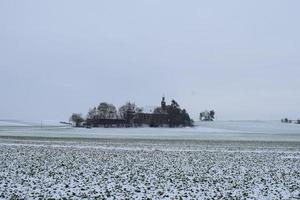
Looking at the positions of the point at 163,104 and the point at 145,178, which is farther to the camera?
the point at 163,104

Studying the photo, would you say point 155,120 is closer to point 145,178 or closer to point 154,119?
point 154,119

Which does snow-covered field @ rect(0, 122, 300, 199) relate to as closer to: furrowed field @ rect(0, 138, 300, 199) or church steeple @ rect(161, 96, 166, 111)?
furrowed field @ rect(0, 138, 300, 199)

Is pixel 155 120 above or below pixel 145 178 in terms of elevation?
above

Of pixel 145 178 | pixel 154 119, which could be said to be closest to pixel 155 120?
pixel 154 119

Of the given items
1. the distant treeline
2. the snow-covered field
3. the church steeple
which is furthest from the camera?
the church steeple

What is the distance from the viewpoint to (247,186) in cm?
1781

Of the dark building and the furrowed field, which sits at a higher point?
the dark building

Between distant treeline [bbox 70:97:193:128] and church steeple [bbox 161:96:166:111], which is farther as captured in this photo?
church steeple [bbox 161:96:166:111]

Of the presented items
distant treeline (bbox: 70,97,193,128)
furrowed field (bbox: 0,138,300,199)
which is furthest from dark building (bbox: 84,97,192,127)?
furrowed field (bbox: 0,138,300,199)

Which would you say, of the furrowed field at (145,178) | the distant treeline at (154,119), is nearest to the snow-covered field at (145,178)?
the furrowed field at (145,178)

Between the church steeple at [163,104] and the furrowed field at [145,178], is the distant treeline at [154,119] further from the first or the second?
the furrowed field at [145,178]

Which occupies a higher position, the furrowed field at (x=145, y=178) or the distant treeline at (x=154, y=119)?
the distant treeline at (x=154, y=119)

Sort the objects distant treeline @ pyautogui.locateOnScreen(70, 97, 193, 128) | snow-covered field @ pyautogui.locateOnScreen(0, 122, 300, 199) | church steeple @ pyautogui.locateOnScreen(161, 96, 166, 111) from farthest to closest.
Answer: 1. church steeple @ pyautogui.locateOnScreen(161, 96, 166, 111)
2. distant treeline @ pyautogui.locateOnScreen(70, 97, 193, 128)
3. snow-covered field @ pyautogui.locateOnScreen(0, 122, 300, 199)

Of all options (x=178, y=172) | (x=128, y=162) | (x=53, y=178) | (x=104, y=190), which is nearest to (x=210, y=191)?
(x=104, y=190)
